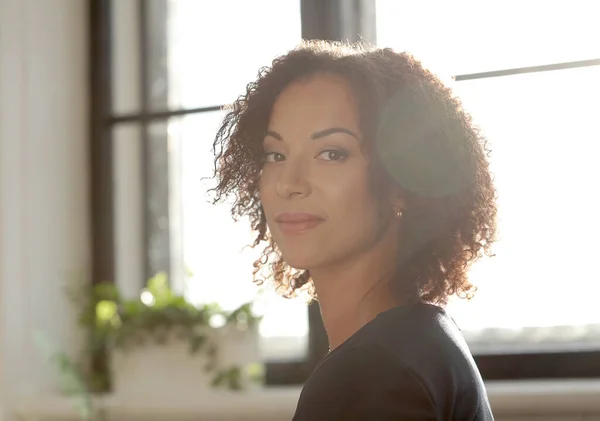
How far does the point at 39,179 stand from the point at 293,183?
4.74ft

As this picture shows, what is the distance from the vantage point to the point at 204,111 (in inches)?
96.1

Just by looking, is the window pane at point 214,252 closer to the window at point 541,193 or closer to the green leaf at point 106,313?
the green leaf at point 106,313

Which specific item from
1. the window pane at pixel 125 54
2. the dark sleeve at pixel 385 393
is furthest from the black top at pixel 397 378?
the window pane at pixel 125 54

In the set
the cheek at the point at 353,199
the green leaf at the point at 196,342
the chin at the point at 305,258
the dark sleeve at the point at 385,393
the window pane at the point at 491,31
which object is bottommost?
the green leaf at the point at 196,342

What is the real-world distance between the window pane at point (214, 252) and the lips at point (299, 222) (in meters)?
1.12

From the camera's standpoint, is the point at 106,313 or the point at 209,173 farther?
the point at 209,173

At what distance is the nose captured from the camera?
1106mm

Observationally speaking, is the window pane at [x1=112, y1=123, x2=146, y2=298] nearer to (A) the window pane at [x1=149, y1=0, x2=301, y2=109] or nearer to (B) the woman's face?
(A) the window pane at [x1=149, y1=0, x2=301, y2=109]

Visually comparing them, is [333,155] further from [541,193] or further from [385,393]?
[541,193]

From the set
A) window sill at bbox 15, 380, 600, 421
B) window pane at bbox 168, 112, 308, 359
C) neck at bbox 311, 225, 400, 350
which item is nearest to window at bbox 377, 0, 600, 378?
window sill at bbox 15, 380, 600, 421

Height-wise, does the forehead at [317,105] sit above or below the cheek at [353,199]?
above

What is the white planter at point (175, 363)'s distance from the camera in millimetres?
2203

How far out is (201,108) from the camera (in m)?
2.44

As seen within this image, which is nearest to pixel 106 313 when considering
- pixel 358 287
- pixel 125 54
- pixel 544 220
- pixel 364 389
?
pixel 125 54
